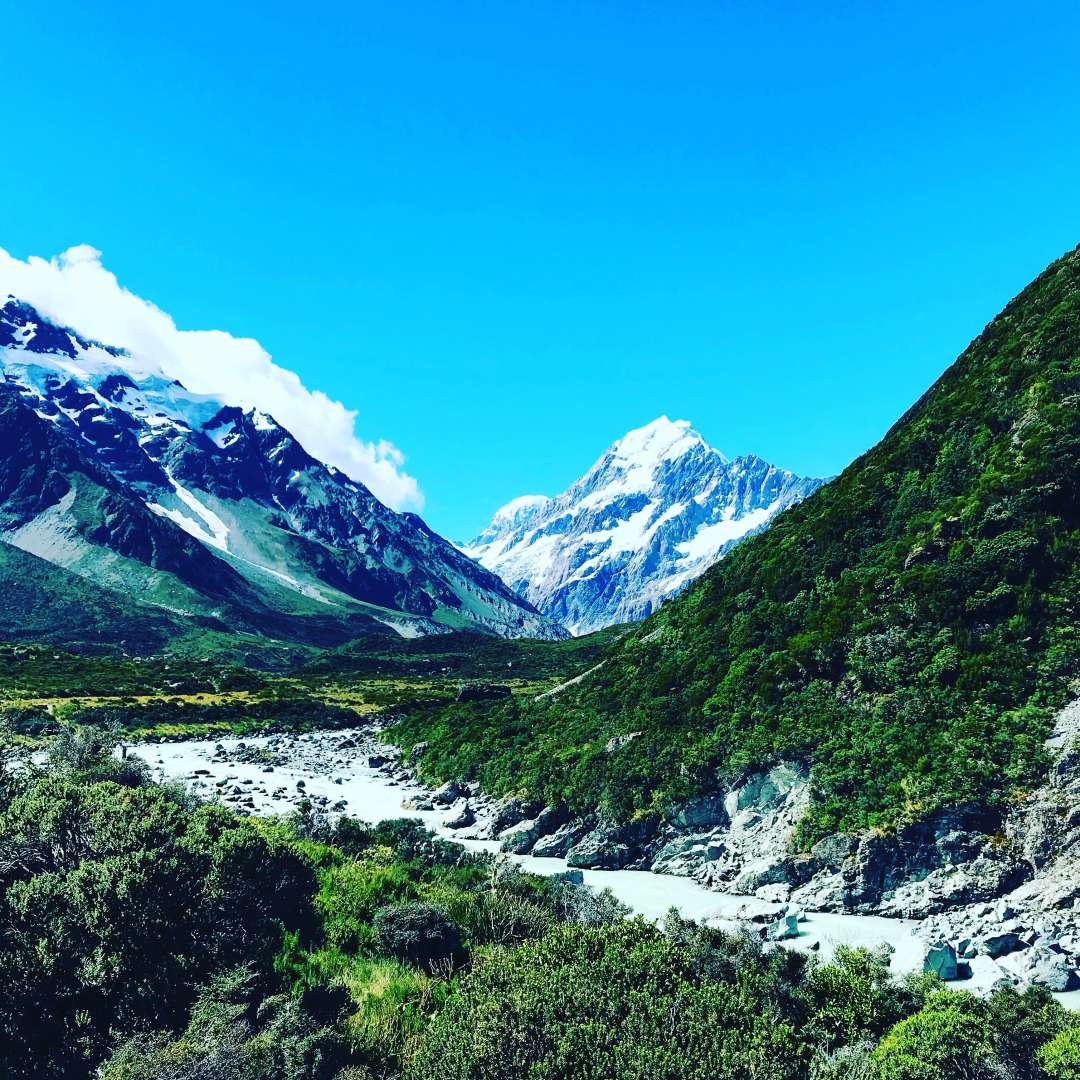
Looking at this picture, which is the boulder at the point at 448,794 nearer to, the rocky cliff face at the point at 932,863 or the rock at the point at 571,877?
the rocky cliff face at the point at 932,863

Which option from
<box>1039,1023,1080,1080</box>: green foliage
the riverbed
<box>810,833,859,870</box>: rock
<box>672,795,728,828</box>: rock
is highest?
<box>810,833,859,870</box>: rock

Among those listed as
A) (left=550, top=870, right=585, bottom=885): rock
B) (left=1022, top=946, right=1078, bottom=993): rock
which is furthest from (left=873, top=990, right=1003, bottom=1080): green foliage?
Result: (left=550, top=870, right=585, bottom=885): rock

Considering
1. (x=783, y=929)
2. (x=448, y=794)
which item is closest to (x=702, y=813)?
(x=783, y=929)

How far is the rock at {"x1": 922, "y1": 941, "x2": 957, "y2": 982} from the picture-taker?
20.0m

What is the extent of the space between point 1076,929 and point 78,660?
539ft

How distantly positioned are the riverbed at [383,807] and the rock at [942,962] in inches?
16.2

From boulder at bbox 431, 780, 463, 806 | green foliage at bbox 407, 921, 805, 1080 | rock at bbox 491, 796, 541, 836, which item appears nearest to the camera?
green foliage at bbox 407, 921, 805, 1080

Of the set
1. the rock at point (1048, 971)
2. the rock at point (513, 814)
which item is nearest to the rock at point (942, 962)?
the rock at point (1048, 971)

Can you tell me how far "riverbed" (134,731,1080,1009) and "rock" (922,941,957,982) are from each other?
16.2 inches

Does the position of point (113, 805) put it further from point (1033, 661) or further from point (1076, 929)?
point (1033, 661)

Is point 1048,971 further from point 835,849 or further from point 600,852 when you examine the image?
point 600,852

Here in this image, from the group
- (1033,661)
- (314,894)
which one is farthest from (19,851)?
(1033,661)

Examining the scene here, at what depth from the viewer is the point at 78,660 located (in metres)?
141

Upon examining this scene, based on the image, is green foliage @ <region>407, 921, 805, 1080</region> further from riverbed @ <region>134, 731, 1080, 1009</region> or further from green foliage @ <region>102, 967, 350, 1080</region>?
riverbed @ <region>134, 731, 1080, 1009</region>
